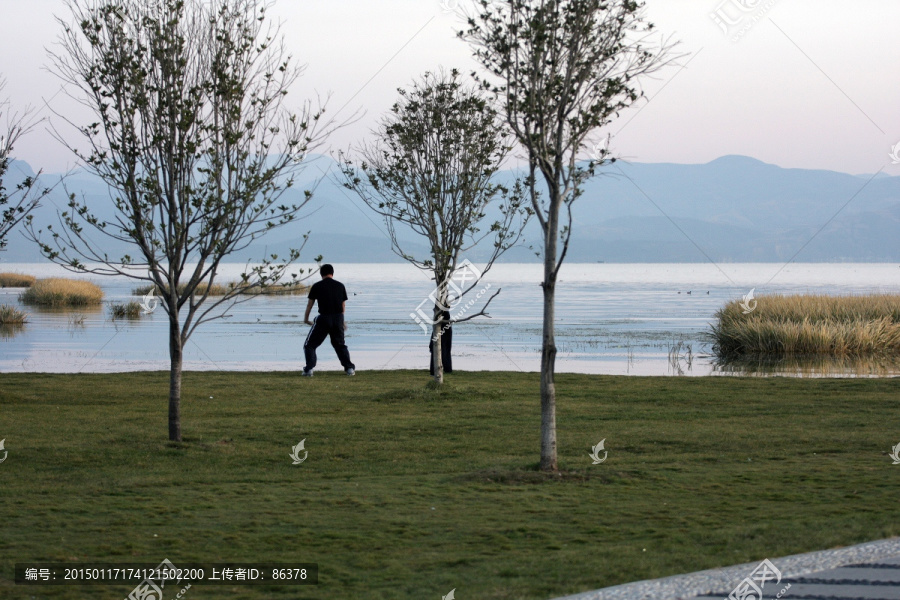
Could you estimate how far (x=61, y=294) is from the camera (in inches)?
2283

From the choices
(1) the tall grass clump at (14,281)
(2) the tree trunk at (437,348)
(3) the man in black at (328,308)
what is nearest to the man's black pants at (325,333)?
(3) the man in black at (328,308)

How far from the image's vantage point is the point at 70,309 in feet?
177

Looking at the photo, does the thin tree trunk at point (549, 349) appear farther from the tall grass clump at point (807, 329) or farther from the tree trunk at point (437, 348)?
the tall grass clump at point (807, 329)

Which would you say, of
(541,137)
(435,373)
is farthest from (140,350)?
(541,137)

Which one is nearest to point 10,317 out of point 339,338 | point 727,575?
point 339,338

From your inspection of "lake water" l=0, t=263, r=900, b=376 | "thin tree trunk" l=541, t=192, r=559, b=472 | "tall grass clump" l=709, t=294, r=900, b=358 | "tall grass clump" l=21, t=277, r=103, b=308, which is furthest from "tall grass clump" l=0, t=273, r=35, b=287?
"thin tree trunk" l=541, t=192, r=559, b=472

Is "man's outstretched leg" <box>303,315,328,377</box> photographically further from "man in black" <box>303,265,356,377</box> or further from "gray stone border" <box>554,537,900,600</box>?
"gray stone border" <box>554,537,900,600</box>

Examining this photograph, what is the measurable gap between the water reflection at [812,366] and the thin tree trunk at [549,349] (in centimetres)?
1470

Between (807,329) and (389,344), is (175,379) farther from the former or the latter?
(807,329)

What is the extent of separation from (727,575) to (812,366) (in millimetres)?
20932

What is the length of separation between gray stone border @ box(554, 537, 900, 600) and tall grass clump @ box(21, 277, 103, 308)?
5639cm

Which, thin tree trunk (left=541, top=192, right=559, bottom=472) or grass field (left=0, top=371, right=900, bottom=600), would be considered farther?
thin tree trunk (left=541, top=192, right=559, bottom=472)

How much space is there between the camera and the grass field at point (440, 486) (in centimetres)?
573

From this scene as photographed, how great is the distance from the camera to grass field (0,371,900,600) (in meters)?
5.73
